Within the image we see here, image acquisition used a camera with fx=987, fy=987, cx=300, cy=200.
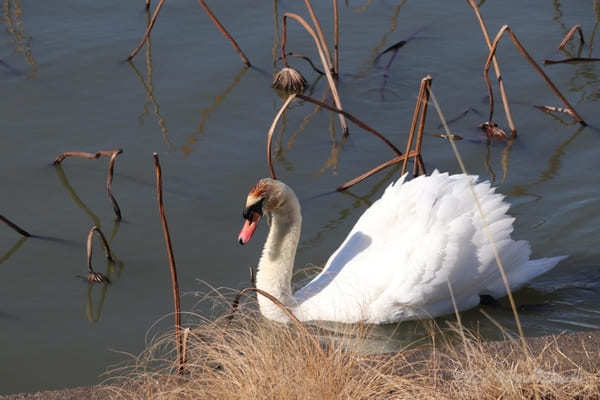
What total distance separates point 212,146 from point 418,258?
2.87 meters

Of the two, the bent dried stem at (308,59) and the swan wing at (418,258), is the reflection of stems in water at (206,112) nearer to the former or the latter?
the bent dried stem at (308,59)

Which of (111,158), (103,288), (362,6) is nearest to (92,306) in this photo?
(103,288)

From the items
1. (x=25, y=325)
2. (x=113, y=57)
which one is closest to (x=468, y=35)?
(x=113, y=57)

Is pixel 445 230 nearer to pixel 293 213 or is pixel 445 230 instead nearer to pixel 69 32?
pixel 293 213

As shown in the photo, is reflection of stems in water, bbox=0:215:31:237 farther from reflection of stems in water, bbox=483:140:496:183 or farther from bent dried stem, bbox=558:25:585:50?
bent dried stem, bbox=558:25:585:50

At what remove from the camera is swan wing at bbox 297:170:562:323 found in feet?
19.2

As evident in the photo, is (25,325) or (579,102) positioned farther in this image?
(579,102)

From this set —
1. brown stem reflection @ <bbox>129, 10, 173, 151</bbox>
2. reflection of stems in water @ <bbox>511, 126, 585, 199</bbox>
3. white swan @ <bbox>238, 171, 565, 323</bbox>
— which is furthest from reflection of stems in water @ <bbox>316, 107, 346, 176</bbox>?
white swan @ <bbox>238, 171, 565, 323</bbox>

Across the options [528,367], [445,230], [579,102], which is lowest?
[579,102]

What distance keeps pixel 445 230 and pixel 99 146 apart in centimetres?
337

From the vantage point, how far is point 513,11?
1038cm

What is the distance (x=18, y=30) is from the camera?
32.5 ft

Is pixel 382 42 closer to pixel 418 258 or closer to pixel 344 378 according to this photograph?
pixel 418 258

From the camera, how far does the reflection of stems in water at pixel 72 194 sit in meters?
7.22
